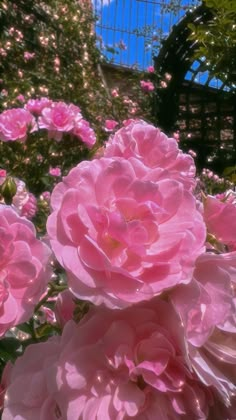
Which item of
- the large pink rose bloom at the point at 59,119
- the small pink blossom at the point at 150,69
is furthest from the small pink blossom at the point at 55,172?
the small pink blossom at the point at 150,69

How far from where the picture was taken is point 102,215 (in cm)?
44

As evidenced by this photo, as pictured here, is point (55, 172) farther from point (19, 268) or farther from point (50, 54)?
point (50, 54)

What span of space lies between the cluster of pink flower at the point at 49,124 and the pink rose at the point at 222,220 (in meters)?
1.36

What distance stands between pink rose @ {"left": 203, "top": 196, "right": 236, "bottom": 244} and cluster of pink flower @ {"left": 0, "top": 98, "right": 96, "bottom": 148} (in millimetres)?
1356

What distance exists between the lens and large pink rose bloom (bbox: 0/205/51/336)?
0.46 metres

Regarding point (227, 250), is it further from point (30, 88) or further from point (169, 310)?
point (30, 88)

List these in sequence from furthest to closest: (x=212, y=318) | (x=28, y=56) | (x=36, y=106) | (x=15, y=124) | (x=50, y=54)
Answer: (x=50, y=54)
(x=28, y=56)
(x=36, y=106)
(x=15, y=124)
(x=212, y=318)


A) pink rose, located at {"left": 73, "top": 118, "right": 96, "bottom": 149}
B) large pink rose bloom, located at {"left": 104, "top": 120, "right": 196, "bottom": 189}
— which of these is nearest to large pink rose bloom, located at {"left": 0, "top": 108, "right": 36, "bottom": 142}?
pink rose, located at {"left": 73, "top": 118, "right": 96, "bottom": 149}

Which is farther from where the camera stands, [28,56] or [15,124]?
[28,56]

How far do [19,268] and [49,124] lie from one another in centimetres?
149

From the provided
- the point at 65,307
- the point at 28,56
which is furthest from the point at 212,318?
the point at 28,56

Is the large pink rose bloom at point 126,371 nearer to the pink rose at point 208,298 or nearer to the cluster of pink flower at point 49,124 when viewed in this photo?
the pink rose at point 208,298

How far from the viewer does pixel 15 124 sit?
1.87 meters

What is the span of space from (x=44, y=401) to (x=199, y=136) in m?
7.06
